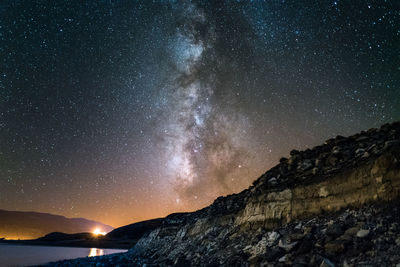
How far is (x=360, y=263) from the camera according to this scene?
508cm

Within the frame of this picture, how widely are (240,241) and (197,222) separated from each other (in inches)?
298

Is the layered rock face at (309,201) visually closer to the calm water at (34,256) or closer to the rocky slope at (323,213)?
the rocky slope at (323,213)

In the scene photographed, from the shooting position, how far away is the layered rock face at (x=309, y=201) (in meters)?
6.42

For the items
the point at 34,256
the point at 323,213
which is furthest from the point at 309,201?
the point at 34,256

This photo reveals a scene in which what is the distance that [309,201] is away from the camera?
28.9 ft

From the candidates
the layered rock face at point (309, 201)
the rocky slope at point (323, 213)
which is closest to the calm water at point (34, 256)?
the layered rock face at point (309, 201)

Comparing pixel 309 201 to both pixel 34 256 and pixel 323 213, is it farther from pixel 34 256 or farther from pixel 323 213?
pixel 34 256

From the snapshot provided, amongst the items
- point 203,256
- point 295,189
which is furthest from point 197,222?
point 295,189

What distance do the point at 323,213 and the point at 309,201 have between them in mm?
810

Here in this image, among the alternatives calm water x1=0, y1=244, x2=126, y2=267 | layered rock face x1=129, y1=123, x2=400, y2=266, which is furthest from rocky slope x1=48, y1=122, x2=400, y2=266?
calm water x1=0, y1=244, x2=126, y2=267

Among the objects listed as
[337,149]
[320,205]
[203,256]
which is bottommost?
[203,256]

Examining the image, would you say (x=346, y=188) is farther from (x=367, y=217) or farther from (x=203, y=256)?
(x=203, y=256)

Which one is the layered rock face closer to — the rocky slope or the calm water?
the rocky slope

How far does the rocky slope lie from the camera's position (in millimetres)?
5742
